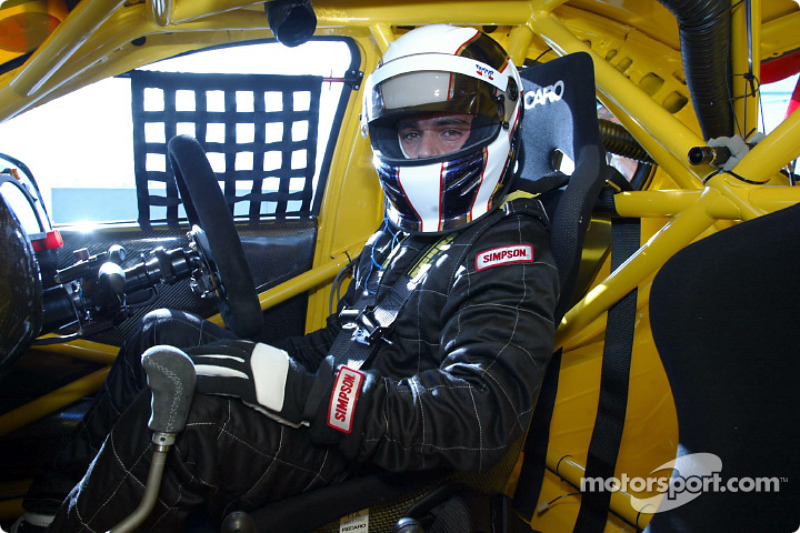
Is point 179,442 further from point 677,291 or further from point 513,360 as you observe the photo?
point 677,291

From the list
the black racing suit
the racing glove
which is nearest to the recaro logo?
the black racing suit

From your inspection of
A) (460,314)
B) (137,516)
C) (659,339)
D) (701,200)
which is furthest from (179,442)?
(701,200)

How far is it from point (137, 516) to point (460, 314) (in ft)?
1.86

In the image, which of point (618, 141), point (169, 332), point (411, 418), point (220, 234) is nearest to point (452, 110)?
point (220, 234)

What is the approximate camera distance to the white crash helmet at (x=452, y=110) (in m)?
1.12

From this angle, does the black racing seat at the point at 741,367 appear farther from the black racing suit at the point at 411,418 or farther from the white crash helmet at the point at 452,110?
the white crash helmet at the point at 452,110

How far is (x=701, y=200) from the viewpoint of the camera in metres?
1.09

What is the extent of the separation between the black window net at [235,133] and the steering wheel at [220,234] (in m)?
0.51

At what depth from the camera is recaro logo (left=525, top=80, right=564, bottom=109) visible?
→ 115 centimetres

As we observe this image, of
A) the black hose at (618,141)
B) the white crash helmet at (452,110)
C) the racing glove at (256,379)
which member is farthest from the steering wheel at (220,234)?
the black hose at (618,141)

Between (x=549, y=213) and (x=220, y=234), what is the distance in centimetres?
65

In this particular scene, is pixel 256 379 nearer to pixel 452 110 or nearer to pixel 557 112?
pixel 452 110

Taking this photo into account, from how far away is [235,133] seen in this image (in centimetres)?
152

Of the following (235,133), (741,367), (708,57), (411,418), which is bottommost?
(411,418)
